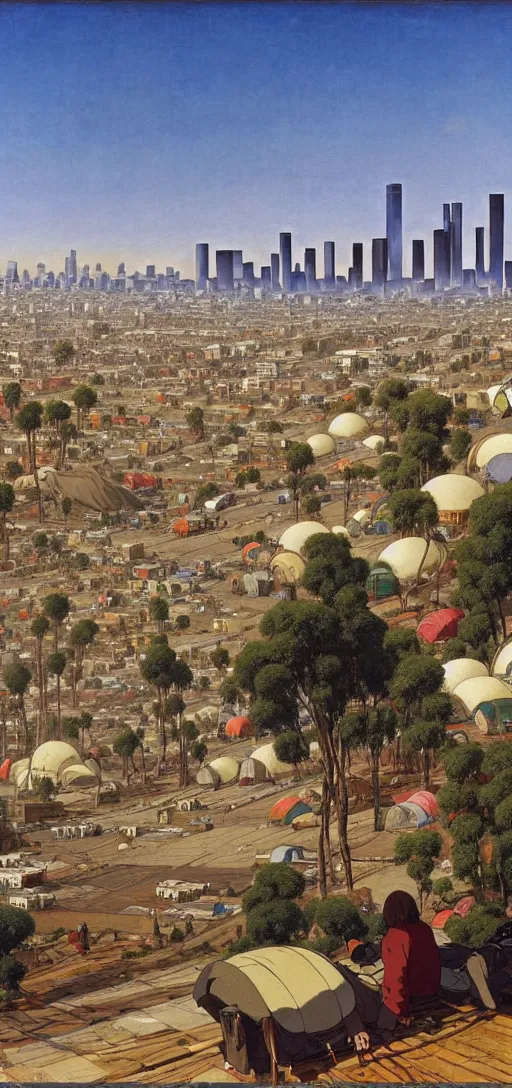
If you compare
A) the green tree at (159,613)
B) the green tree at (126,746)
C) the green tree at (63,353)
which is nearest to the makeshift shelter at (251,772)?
the green tree at (126,746)

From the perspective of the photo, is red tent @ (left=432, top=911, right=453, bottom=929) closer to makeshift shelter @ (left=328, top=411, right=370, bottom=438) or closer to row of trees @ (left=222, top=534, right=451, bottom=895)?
row of trees @ (left=222, top=534, right=451, bottom=895)

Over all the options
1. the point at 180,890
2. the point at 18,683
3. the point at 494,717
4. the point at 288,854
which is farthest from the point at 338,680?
the point at 18,683

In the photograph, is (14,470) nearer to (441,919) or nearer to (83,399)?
(83,399)

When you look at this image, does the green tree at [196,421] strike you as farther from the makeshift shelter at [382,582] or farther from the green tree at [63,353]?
the makeshift shelter at [382,582]

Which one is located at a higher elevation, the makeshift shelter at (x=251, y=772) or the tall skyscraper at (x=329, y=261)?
the tall skyscraper at (x=329, y=261)

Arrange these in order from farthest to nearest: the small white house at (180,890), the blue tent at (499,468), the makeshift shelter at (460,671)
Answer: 1. the blue tent at (499,468)
2. the makeshift shelter at (460,671)
3. the small white house at (180,890)

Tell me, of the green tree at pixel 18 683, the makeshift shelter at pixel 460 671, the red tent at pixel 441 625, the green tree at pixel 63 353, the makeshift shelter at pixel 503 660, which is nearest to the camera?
the makeshift shelter at pixel 460 671

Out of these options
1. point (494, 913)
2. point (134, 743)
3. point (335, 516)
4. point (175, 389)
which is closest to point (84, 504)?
point (175, 389)
